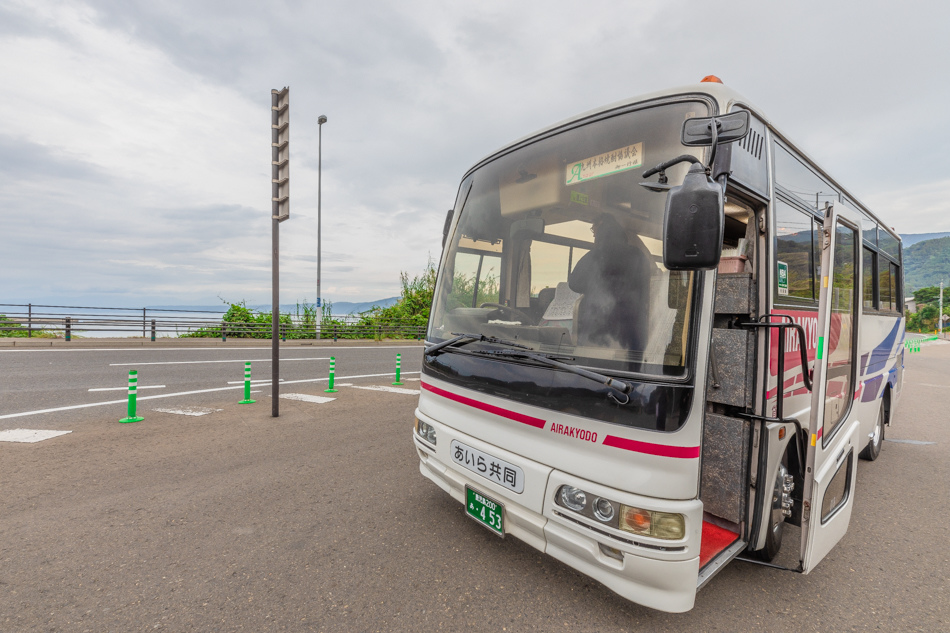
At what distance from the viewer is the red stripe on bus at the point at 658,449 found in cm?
217

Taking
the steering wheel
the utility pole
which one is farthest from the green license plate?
the utility pole

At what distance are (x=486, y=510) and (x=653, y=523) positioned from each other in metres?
1.08

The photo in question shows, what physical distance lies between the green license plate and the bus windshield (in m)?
0.97

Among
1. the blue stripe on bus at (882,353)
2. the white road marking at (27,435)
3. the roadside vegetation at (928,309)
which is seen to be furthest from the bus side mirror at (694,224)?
the roadside vegetation at (928,309)

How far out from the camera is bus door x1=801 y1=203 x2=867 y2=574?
8.46ft

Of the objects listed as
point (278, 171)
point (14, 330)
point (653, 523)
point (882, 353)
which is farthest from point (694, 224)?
point (14, 330)

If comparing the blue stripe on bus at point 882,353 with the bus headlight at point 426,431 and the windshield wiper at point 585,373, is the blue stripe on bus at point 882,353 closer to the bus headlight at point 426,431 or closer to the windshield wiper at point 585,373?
the windshield wiper at point 585,373

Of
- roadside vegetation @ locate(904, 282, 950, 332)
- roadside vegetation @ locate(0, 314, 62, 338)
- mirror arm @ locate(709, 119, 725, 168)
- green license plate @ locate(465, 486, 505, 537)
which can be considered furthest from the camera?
roadside vegetation @ locate(904, 282, 950, 332)

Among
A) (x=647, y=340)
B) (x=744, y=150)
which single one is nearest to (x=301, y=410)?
(x=647, y=340)

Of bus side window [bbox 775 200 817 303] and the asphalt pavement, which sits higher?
bus side window [bbox 775 200 817 303]

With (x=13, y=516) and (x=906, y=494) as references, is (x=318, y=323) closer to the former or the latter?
(x=13, y=516)

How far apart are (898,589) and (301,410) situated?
7.26 m

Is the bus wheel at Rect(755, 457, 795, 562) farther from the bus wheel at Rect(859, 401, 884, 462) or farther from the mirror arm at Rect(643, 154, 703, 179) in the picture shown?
the bus wheel at Rect(859, 401, 884, 462)

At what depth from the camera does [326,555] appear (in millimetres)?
3115
